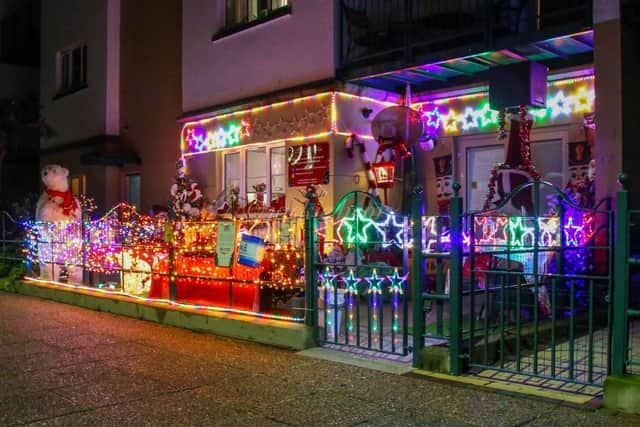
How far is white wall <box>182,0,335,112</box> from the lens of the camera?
11570 millimetres

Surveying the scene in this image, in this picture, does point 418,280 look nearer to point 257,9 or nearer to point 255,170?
point 255,170

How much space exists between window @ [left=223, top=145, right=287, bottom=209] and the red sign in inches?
14.0

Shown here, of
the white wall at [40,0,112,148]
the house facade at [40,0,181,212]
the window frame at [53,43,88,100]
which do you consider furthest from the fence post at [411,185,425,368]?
the window frame at [53,43,88,100]

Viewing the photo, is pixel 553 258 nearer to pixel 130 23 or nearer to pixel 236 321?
pixel 236 321

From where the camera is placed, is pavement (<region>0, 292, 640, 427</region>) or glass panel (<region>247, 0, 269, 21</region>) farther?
glass panel (<region>247, 0, 269, 21</region>)

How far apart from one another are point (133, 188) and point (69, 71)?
442 cm

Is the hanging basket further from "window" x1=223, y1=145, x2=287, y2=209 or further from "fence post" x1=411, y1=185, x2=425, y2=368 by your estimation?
"fence post" x1=411, y1=185, x2=425, y2=368

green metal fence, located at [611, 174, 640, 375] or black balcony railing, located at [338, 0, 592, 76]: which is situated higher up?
black balcony railing, located at [338, 0, 592, 76]

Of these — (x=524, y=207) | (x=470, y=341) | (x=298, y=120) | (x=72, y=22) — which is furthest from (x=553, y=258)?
(x=72, y=22)

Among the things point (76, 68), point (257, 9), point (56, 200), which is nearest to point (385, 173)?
point (257, 9)

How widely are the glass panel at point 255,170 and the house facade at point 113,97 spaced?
268cm

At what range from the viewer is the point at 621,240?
207 inches

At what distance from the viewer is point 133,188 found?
1717cm

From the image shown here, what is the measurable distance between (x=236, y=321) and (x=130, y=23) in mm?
10907
